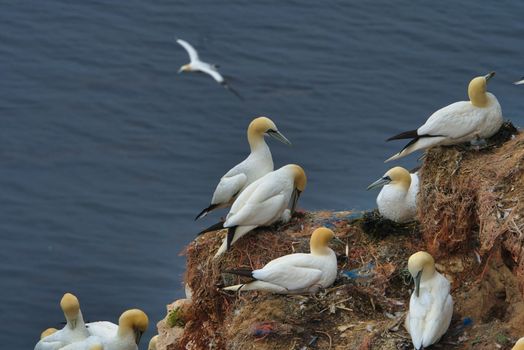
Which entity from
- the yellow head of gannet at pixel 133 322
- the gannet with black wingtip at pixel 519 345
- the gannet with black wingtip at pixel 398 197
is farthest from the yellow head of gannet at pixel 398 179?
the gannet with black wingtip at pixel 519 345

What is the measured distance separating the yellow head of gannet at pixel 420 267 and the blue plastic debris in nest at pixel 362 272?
4.21ft

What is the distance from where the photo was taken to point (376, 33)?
24516 mm

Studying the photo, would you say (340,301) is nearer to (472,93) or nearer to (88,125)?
(472,93)

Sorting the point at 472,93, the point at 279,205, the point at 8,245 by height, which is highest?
the point at 472,93

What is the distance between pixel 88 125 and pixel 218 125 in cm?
212

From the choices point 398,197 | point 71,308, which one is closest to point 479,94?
point 398,197

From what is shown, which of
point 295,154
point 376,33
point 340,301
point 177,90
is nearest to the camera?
point 340,301

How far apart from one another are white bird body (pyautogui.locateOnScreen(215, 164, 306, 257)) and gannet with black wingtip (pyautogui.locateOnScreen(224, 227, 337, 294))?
76 cm

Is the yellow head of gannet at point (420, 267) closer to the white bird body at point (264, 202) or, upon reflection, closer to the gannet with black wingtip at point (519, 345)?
the gannet with black wingtip at point (519, 345)

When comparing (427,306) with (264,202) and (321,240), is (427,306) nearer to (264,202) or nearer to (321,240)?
(321,240)

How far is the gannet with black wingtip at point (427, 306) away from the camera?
10.0m

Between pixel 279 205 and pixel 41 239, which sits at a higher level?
pixel 279 205

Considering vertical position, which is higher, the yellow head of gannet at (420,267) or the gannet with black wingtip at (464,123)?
the gannet with black wingtip at (464,123)

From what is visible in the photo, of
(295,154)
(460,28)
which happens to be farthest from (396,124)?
(460,28)
